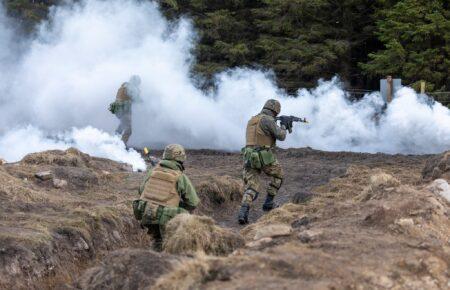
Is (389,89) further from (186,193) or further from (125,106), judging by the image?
(186,193)

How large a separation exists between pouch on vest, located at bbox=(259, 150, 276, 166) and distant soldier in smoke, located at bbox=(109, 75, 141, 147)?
23.4 feet

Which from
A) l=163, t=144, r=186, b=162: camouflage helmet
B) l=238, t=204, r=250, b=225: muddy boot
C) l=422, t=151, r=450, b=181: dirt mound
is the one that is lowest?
l=238, t=204, r=250, b=225: muddy boot

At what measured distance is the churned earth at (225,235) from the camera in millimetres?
5664

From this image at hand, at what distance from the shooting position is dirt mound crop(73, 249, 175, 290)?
611 cm

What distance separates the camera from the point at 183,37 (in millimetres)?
27641

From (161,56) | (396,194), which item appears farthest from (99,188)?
(161,56)

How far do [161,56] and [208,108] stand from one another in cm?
302

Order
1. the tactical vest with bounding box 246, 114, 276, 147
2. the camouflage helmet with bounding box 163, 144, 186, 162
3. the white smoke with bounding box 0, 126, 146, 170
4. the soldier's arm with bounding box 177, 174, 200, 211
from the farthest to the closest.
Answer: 1. the white smoke with bounding box 0, 126, 146, 170
2. the tactical vest with bounding box 246, 114, 276, 147
3. the camouflage helmet with bounding box 163, 144, 186, 162
4. the soldier's arm with bounding box 177, 174, 200, 211

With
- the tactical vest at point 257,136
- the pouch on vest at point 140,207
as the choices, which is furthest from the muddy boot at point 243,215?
the pouch on vest at point 140,207

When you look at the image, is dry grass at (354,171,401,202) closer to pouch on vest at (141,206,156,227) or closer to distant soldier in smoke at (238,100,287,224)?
distant soldier in smoke at (238,100,287,224)

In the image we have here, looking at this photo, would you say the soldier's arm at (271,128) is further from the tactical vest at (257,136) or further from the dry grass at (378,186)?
the dry grass at (378,186)

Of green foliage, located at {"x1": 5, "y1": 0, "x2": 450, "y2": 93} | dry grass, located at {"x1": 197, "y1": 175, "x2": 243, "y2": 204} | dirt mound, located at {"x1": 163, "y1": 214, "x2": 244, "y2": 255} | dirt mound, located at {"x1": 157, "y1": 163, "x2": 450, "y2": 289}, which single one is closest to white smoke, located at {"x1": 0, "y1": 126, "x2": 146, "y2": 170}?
dry grass, located at {"x1": 197, "y1": 175, "x2": 243, "y2": 204}

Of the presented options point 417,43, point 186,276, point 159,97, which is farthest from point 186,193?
point 417,43

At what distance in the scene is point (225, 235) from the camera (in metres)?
7.52
